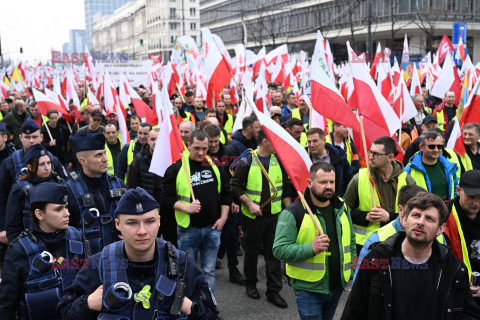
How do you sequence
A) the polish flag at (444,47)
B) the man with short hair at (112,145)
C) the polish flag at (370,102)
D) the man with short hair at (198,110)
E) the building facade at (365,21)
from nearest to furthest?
the polish flag at (370,102)
the man with short hair at (112,145)
the man with short hair at (198,110)
the polish flag at (444,47)
the building facade at (365,21)

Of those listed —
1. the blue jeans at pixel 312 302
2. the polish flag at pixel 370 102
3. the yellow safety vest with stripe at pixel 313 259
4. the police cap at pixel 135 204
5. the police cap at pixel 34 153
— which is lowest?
the blue jeans at pixel 312 302

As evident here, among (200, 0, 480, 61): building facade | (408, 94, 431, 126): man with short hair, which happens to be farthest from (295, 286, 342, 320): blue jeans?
(200, 0, 480, 61): building facade

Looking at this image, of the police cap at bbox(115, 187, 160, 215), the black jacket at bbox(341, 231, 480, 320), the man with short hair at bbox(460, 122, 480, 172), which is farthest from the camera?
the man with short hair at bbox(460, 122, 480, 172)

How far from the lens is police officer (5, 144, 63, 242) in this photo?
165 inches

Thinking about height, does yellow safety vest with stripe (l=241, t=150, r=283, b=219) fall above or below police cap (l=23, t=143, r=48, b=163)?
below

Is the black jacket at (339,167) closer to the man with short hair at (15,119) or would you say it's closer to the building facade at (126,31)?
the man with short hair at (15,119)

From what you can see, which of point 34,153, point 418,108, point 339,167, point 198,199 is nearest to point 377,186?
point 339,167

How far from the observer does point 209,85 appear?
30.2 ft

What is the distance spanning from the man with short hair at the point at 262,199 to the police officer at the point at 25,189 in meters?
1.98

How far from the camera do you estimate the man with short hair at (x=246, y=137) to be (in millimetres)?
6719

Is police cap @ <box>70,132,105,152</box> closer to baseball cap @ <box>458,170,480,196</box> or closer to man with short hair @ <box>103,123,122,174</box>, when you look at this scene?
baseball cap @ <box>458,170,480,196</box>

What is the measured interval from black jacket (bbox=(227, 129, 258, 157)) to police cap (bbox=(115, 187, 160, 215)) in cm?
407

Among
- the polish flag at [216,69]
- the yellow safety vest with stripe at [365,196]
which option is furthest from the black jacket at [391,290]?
the polish flag at [216,69]

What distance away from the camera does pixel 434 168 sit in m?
5.20
